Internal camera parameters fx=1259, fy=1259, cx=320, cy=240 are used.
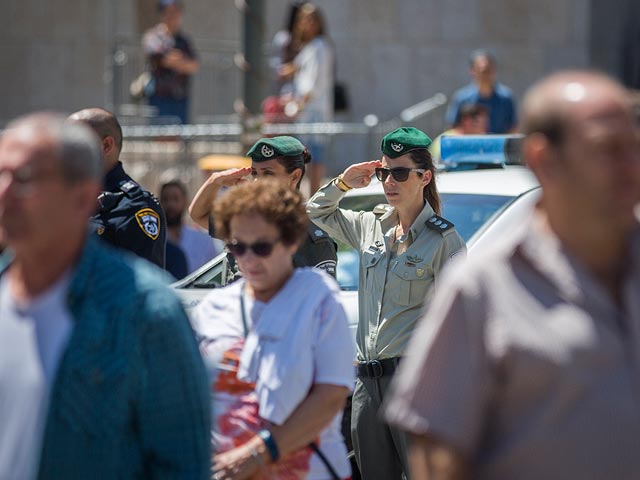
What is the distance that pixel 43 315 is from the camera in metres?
2.79

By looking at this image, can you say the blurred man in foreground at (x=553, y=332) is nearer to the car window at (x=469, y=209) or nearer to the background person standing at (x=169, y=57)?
the car window at (x=469, y=209)

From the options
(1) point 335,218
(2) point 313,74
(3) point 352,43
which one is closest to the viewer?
(1) point 335,218

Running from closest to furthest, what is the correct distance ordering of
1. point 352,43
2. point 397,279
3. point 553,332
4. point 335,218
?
1. point 553,332
2. point 397,279
3. point 335,218
4. point 352,43

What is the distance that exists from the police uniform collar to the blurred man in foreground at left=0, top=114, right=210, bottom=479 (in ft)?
8.31

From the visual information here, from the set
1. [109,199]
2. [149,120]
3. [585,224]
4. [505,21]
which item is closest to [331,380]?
[585,224]

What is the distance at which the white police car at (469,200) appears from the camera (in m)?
6.23

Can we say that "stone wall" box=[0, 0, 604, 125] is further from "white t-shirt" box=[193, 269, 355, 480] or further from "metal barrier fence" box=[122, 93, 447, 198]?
"white t-shirt" box=[193, 269, 355, 480]

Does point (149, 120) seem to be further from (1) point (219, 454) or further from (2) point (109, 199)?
(1) point (219, 454)

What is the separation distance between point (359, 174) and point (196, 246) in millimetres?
3907

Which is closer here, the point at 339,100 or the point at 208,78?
the point at 339,100

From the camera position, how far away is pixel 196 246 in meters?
9.46

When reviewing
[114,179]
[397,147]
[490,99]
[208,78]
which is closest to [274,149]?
[397,147]

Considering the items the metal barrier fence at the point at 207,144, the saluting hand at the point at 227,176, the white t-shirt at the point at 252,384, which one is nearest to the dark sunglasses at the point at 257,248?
the white t-shirt at the point at 252,384

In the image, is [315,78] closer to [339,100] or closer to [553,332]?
[339,100]
